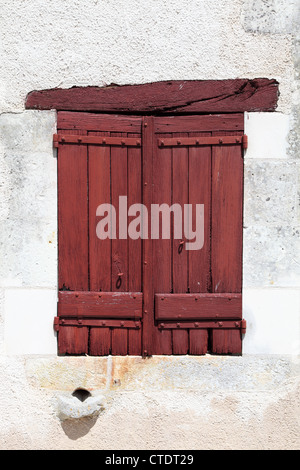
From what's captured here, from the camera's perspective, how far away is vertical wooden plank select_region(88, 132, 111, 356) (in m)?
2.82

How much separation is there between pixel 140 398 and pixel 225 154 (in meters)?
1.69

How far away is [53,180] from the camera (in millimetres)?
2805

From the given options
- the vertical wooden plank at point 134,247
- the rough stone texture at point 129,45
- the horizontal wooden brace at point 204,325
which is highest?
the rough stone texture at point 129,45

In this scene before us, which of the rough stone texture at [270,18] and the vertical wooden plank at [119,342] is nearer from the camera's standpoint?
the rough stone texture at [270,18]

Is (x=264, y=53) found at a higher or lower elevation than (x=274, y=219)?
higher

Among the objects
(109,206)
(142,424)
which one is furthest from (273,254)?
(142,424)

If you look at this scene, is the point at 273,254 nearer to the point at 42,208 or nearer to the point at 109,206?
the point at 109,206

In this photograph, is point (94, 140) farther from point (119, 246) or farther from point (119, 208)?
point (119, 246)

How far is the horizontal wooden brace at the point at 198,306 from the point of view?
282 cm

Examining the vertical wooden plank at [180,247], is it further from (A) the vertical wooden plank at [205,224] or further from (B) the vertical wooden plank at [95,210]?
(B) the vertical wooden plank at [95,210]

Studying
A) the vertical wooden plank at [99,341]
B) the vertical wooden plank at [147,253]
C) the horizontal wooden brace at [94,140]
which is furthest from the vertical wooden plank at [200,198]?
the vertical wooden plank at [99,341]

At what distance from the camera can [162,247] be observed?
2.86 m

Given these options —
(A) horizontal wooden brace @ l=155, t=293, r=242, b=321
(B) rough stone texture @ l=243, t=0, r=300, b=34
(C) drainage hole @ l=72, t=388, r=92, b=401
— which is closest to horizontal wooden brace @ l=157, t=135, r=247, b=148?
(B) rough stone texture @ l=243, t=0, r=300, b=34

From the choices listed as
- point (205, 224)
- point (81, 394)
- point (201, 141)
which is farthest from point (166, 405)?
point (201, 141)
